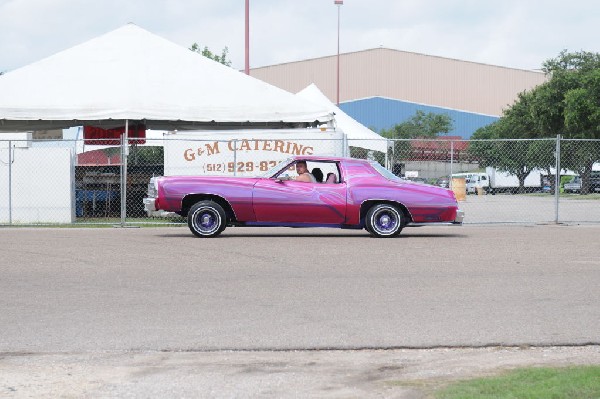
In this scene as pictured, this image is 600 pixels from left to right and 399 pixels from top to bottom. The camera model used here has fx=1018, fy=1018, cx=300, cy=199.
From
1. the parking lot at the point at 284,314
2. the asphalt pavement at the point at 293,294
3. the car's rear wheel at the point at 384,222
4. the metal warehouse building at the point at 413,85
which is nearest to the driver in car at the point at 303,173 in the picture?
the car's rear wheel at the point at 384,222

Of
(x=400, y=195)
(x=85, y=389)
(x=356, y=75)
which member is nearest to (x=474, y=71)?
(x=356, y=75)

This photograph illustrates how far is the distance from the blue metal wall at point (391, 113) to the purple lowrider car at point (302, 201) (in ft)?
205

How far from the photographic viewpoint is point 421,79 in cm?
8219

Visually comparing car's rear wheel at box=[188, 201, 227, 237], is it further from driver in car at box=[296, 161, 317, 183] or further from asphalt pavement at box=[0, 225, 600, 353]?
driver in car at box=[296, 161, 317, 183]

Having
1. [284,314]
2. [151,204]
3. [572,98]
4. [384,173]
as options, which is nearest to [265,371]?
[284,314]

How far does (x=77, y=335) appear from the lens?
7801 millimetres

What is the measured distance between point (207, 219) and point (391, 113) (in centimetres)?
6475

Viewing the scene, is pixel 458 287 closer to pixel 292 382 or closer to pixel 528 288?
pixel 528 288

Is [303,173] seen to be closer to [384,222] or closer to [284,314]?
[384,222]

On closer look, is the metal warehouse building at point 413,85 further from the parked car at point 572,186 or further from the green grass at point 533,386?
the green grass at point 533,386

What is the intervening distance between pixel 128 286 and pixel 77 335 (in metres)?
2.83

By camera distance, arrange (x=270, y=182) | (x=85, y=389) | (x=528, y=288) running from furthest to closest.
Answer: (x=270, y=182) → (x=528, y=288) → (x=85, y=389)

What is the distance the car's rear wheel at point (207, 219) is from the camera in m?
17.3

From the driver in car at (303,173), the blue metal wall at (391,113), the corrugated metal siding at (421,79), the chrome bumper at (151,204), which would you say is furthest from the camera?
the corrugated metal siding at (421,79)
